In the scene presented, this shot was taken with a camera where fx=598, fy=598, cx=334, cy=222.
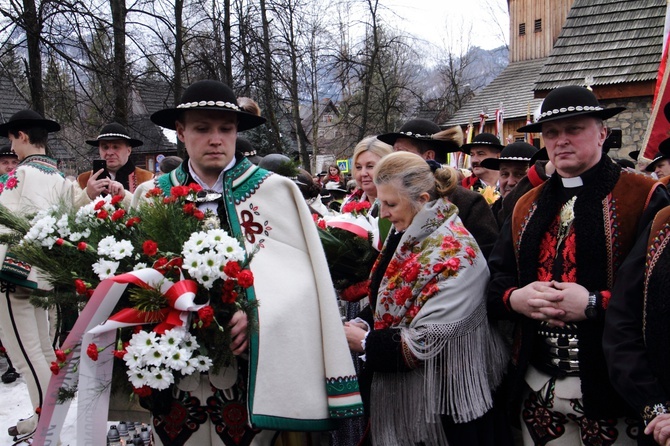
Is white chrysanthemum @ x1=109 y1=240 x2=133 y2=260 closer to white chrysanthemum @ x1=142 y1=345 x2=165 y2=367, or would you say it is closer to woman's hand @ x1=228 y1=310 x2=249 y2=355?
white chrysanthemum @ x1=142 y1=345 x2=165 y2=367

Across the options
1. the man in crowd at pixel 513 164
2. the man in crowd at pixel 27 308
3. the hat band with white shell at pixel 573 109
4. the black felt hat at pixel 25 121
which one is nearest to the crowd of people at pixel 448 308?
the hat band with white shell at pixel 573 109

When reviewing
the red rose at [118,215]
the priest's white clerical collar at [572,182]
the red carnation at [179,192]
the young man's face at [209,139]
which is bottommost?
the priest's white clerical collar at [572,182]

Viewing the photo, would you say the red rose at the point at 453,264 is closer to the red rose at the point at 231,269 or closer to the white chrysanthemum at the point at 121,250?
the red rose at the point at 231,269

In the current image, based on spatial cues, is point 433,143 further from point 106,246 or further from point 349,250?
point 106,246

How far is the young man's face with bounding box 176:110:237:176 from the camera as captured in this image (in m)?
2.91

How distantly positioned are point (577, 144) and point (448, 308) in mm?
931

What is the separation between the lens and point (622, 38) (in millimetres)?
13539

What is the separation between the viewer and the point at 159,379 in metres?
2.26

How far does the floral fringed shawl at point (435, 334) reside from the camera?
8.81ft

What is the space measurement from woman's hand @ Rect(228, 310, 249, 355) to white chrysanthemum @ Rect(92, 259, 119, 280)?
511 mm

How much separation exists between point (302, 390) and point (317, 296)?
43 cm

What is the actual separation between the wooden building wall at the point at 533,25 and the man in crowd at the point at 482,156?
2294cm

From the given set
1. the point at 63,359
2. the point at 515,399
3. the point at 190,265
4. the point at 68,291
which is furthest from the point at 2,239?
the point at 515,399

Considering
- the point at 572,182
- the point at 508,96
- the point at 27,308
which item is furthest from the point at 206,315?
the point at 508,96
